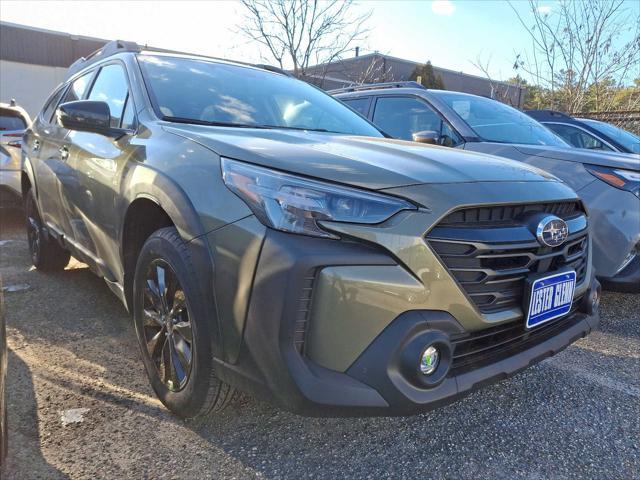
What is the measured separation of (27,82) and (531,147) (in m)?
24.7

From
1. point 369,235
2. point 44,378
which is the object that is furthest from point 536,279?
point 44,378

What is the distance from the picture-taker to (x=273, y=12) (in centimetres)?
1302

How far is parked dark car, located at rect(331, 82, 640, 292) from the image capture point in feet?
11.1

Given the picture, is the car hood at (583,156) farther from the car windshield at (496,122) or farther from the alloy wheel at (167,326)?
the alloy wheel at (167,326)

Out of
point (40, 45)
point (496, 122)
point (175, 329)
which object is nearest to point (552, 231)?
point (175, 329)

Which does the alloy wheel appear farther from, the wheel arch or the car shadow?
the car shadow

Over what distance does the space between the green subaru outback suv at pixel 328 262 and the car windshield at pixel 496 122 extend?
2178 mm

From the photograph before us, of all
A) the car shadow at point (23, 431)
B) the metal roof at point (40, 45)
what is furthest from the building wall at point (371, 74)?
the metal roof at point (40, 45)

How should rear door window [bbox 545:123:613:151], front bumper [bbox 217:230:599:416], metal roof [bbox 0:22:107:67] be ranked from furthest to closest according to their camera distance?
metal roof [bbox 0:22:107:67] → rear door window [bbox 545:123:613:151] → front bumper [bbox 217:230:599:416]

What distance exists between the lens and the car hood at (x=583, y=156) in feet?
11.7

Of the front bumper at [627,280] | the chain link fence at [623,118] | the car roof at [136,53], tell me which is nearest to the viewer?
the car roof at [136,53]

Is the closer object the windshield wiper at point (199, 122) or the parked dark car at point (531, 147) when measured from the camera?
the windshield wiper at point (199, 122)

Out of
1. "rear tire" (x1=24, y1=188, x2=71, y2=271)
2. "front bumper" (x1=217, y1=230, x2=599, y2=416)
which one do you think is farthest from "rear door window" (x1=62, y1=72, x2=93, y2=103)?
"front bumper" (x1=217, y1=230, x2=599, y2=416)

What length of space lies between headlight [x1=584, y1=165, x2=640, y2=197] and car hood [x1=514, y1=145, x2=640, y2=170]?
37 mm
